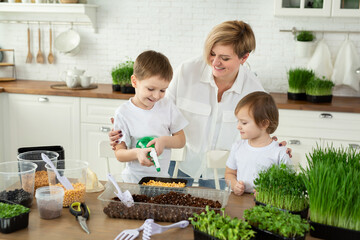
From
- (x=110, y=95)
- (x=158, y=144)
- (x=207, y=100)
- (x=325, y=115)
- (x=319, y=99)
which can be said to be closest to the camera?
(x=158, y=144)

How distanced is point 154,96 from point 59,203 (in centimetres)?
73

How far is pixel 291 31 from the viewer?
454cm

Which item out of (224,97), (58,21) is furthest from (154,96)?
(58,21)

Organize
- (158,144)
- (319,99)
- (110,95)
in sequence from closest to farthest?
(158,144)
(319,99)
(110,95)

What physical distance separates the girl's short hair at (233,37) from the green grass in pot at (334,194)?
103 cm

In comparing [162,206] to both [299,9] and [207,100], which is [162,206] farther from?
[299,9]

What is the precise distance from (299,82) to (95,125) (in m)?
1.99

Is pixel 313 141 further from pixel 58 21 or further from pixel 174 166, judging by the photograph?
pixel 58 21

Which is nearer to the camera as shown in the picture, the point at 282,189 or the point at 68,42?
the point at 282,189

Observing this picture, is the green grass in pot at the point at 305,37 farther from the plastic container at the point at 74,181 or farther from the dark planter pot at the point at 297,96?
the plastic container at the point at 74,181

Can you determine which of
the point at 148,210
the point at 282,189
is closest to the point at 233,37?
the point at 282,189

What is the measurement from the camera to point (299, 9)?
164 inches

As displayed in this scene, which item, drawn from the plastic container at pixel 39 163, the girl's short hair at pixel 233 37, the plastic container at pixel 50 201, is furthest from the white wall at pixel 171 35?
the plastic container at pixel 50 201

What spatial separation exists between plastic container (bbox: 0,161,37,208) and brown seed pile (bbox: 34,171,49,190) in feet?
0.39
